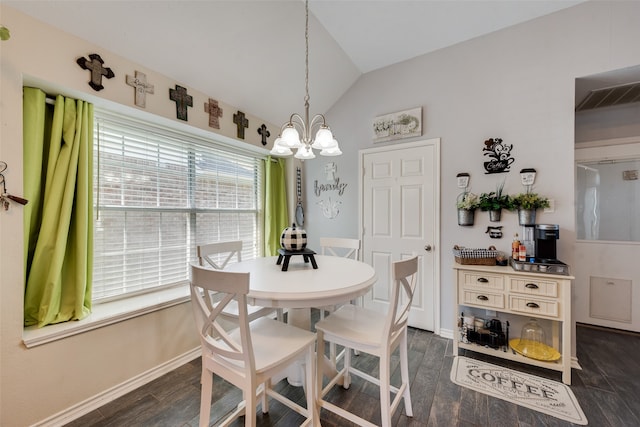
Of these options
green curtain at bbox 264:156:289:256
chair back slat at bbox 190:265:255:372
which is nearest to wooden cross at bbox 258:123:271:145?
green curtain at bbox 264:156:289:256

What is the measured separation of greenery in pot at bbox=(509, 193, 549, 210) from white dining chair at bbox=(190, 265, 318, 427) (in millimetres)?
2045

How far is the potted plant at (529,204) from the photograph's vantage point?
207 centimetres

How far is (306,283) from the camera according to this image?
1426 mm

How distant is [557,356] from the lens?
1.92 meters

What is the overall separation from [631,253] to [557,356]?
1.63m

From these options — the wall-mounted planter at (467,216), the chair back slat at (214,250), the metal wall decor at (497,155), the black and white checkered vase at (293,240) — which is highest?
the metal wall decor at (497,155)

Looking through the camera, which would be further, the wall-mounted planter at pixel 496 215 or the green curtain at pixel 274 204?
the green curtain at pixel 274 204

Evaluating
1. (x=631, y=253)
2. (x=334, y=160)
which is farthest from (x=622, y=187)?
(x=334, y=160)

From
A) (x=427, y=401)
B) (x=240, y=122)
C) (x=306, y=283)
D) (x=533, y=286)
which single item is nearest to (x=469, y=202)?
(x=533, y=286)

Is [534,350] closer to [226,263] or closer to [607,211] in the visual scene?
[607,211]

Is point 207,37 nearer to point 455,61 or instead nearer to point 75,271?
point 75,271

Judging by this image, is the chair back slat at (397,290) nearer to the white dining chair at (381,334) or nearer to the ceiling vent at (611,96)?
the white dining chair at (381,334)

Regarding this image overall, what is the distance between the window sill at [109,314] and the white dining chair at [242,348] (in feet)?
2.93

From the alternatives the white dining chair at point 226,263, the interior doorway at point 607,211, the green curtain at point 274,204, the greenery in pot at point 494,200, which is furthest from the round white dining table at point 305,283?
the interior doorway at point 607,211
